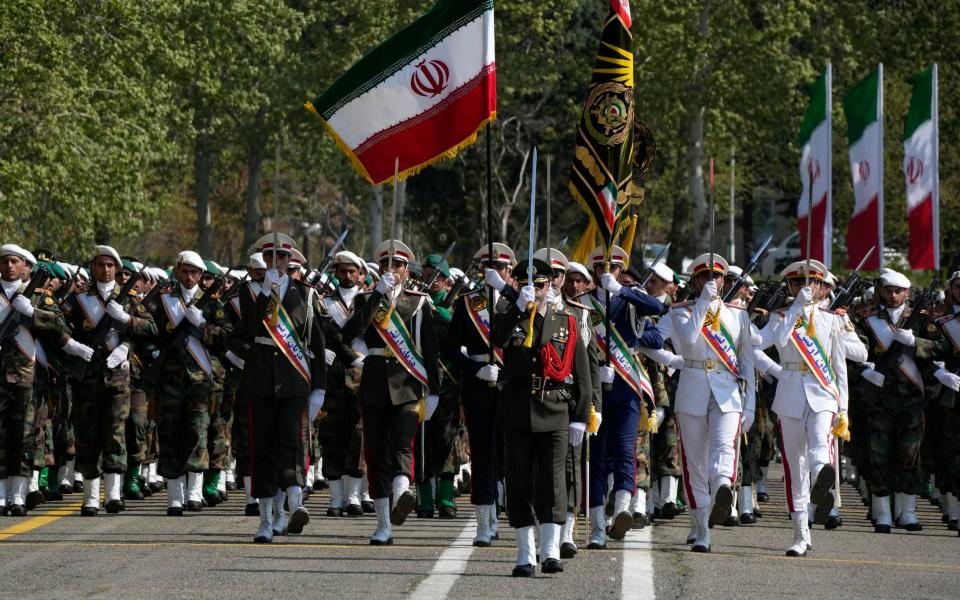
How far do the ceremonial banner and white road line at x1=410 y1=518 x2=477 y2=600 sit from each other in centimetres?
235

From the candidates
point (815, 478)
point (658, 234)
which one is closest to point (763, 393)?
point (815, 478)

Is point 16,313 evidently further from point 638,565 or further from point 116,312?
point 638,565

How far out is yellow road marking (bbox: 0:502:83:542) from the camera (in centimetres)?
1440

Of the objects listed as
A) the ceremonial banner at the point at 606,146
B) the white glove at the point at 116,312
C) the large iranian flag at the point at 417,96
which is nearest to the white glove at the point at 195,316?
the white glove at the point at 116,312

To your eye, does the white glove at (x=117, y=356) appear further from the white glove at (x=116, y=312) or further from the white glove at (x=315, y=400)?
the white glove at (x=315, y=400)

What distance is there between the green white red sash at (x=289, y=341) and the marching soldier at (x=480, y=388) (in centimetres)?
100

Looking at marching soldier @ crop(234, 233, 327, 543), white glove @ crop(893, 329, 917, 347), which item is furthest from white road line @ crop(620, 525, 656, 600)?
white glove @ crop(893, 329, 917, 347)

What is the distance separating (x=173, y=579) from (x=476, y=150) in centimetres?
4445

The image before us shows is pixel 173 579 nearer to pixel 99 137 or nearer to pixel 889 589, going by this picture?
pixel 889 589

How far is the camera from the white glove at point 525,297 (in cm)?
1210

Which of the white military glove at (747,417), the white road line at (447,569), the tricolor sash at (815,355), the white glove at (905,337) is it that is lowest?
the white road line at (447,569)

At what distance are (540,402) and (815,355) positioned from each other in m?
2.77

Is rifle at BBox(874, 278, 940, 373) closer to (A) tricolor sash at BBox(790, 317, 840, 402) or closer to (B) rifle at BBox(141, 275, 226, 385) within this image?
(A) tricolor sash at BBox(790, 317, 840, 402)

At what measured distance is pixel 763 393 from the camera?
18156 millimetres
